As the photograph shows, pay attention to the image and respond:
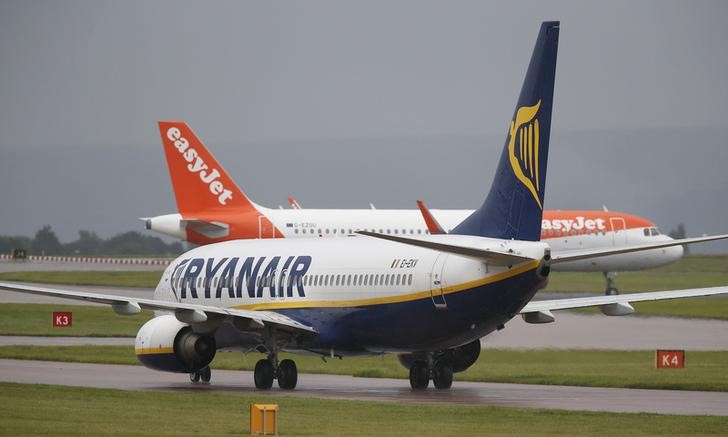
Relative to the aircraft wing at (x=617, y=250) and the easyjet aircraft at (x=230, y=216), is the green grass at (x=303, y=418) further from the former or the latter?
the easyjet aircraft at (x=230, y=216)

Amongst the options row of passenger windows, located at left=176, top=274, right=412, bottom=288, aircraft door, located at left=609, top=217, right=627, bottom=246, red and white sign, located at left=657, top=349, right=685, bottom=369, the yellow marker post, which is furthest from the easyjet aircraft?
the yellow marker post

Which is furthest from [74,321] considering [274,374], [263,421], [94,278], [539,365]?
[94,278]

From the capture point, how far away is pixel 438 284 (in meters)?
30.1

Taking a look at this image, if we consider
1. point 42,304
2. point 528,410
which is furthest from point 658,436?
point 42,304

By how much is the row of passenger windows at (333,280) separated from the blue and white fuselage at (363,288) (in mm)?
22

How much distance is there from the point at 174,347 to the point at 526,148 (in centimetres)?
937

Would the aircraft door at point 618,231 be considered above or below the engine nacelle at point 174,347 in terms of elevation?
above

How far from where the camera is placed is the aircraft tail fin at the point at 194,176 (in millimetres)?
70875

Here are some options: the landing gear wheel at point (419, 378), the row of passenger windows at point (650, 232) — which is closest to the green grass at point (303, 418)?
the landing gear wheel at point (419, 378)

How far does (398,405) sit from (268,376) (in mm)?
5922

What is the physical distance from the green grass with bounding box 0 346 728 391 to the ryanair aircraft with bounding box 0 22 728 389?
193cm

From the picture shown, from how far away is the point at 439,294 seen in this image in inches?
1186

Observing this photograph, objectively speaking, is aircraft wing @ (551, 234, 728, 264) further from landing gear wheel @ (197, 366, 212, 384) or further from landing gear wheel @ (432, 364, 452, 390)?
landing gear wheel @ (197, 366, 212, 384)

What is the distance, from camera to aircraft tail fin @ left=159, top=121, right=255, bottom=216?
233 feet
